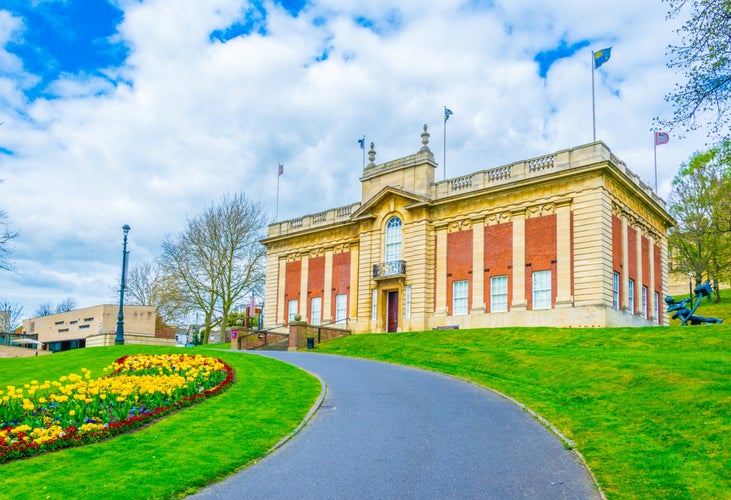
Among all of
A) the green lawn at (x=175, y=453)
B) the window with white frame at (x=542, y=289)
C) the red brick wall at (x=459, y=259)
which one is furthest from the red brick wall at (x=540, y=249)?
the green lawn at (x=175, y=453)

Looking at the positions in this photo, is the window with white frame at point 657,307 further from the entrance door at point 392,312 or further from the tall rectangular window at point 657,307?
the entrance door at point 392,312

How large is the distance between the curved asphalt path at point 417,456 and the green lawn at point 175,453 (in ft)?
1.52

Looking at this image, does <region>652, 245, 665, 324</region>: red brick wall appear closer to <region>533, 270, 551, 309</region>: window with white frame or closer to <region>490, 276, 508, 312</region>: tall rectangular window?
<region>533, 270, 551, 309</region>: window with white frame

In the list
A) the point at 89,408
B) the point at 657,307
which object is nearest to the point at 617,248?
the point at 657,307

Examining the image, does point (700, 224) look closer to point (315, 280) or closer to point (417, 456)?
point (315, 280)

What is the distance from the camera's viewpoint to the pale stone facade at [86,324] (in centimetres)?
6059

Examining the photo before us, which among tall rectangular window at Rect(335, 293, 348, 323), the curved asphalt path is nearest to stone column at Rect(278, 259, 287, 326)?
tall rectangular window at Rect(335, 293, 348, 323)

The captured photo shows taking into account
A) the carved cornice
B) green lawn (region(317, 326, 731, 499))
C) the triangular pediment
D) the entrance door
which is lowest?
green lawn (region(317, 326, 731, 499))

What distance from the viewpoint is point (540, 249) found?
3353 centimetres

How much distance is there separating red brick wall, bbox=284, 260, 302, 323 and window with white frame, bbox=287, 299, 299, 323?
0.45 feet

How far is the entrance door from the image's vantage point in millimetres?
40000

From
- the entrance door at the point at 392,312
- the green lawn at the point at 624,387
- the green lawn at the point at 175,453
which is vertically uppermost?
the entrance door at the point at 392,312

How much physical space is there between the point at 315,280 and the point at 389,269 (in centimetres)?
766

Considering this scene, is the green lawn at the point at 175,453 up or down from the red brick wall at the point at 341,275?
down
